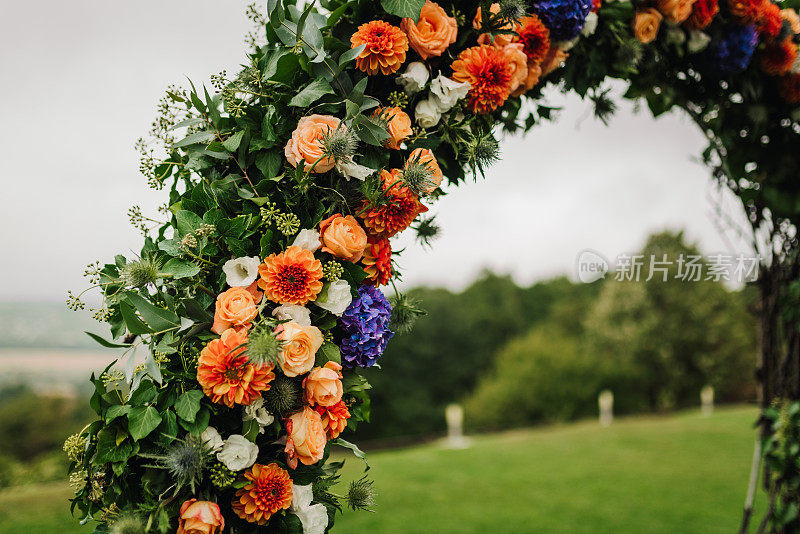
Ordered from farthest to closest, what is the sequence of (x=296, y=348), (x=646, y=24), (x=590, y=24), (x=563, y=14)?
(x=646, y=24) → (x=590, y=24) → (x=563, y=14) → (x=296, y=348)

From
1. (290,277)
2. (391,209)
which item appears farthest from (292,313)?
(391,209)

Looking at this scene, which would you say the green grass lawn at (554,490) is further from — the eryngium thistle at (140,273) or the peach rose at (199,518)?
the eryngium thistle at (140,273)

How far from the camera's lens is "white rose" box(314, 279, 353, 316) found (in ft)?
4.81

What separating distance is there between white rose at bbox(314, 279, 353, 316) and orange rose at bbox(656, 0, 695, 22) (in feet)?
6.08

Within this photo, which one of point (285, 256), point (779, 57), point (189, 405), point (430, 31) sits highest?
point (779, 57)

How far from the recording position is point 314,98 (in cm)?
147

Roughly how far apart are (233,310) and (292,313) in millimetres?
152

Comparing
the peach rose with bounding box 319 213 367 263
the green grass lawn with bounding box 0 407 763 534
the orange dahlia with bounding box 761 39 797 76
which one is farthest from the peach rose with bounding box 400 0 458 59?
the green grass lawn with bounding box 0 407 763 534

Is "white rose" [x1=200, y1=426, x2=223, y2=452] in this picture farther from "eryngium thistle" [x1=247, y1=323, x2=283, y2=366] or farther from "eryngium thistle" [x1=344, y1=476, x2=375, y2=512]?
"eryngium thistle" [x1=344, y1=476, x2=375, y2=512]

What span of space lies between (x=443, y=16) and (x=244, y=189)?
80 centimetres

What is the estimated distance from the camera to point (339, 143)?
143 cm

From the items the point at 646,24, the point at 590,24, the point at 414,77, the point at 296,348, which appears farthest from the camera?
the point at 646,24

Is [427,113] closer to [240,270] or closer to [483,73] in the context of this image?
[483,73]

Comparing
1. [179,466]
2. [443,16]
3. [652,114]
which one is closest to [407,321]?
[179,466]
